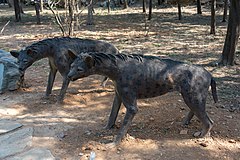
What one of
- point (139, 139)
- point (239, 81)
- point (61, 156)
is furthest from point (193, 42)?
point (61, 156)

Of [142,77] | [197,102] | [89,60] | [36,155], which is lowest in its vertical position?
[36,155]

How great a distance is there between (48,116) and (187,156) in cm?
253

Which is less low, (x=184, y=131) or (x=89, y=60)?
(x=89, y=60)

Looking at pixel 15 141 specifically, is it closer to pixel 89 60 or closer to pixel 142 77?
pixel 89 60

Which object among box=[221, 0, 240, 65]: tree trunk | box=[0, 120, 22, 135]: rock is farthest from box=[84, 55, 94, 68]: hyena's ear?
box=[221, 0, 240, 65]: tree trunk

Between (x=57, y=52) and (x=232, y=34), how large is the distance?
4788 millimetres

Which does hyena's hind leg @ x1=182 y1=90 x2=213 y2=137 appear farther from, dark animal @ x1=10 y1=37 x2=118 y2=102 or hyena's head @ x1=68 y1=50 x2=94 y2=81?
dark animal @ x1=10 y1=37 x2=118 y2=102

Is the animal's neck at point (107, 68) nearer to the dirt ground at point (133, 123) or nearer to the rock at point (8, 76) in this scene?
the dirt ground at point (133, 123)

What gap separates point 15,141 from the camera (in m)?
4.45

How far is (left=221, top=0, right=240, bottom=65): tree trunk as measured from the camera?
8.10 m

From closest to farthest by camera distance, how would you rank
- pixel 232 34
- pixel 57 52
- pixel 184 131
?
pixel 184 131 < pixel 57 52 < pixel 232 34

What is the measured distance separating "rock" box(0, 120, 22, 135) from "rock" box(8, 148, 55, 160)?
0.81 metres

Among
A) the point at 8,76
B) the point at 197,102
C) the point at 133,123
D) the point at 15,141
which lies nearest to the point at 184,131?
the point at 197,102

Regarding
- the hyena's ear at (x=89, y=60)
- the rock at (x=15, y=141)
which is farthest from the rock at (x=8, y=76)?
the hyena's ear at (x=89, y=60)
